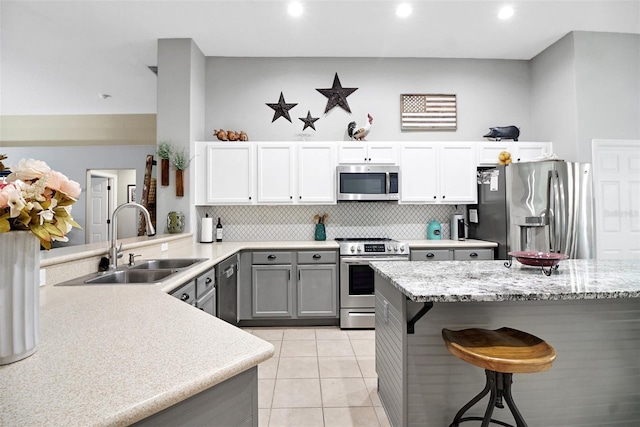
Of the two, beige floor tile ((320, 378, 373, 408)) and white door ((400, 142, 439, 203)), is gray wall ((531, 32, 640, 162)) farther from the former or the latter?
beige floor tile ((320, 378, 373, 408))

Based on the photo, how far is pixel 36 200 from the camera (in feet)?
2.71

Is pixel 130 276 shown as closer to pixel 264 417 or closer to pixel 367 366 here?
pixel 264 417

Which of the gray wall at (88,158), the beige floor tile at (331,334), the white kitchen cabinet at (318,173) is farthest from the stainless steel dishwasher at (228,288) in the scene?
the gray wall at (88,158)

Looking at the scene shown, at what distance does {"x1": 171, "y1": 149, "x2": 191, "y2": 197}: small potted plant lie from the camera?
3.69 metres

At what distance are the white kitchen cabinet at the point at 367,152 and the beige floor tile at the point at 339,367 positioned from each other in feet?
7.29

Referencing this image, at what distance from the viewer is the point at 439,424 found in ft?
5.61

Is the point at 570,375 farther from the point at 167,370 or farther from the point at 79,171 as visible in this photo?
the point at 79,171

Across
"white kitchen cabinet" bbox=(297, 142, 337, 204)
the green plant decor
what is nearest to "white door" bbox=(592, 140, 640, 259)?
"white kitchen cabinet" bbox=(297, 142, 337, 204)

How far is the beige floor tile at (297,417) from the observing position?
2.00m

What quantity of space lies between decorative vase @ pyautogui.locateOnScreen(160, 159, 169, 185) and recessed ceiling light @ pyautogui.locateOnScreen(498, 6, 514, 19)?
3.98 metres

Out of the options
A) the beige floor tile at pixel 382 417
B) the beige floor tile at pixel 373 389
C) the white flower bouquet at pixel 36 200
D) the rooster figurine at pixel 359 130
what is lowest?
the beige floor tile at pixel 382 417

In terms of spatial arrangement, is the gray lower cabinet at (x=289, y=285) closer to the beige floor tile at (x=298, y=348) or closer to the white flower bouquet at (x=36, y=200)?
the beige floor tile at (x=298, y=348)

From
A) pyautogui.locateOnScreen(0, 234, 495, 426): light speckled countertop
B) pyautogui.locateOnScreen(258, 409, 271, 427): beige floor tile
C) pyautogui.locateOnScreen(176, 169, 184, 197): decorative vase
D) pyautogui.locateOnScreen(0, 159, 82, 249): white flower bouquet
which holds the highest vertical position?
pyautogui.locateOnScreen(176, 169, 184, 197): decorative vase

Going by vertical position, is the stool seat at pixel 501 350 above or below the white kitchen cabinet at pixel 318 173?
below
